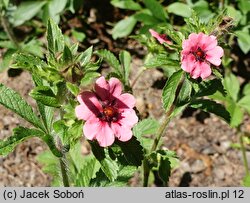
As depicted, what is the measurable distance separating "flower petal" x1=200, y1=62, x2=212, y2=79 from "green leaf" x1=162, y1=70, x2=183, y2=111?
0.43ft

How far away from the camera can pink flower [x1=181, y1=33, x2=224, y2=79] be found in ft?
5.92

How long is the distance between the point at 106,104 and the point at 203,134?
72.4 inches

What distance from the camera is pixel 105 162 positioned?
→ 1718 mm

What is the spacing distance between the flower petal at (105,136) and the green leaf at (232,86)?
5.31 feet

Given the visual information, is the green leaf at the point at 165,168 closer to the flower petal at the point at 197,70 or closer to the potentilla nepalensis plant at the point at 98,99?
the potentilla nepalensis plant at the point at 98,99

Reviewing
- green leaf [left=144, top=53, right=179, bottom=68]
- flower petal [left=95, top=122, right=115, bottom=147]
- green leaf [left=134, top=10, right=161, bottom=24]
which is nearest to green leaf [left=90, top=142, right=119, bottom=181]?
flower petal [left=95, top=122, right=115, bottom=147]

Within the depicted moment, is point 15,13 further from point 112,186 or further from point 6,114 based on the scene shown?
point 112,186

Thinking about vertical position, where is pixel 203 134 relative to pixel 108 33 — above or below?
below

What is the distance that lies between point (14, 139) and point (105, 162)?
0.36 metres

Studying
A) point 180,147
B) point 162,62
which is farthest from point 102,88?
point 180,147

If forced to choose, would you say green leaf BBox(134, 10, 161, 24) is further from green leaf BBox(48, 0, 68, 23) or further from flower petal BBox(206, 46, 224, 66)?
flower petal BBox(206, 46, 224, 66)

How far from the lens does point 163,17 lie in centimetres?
323
